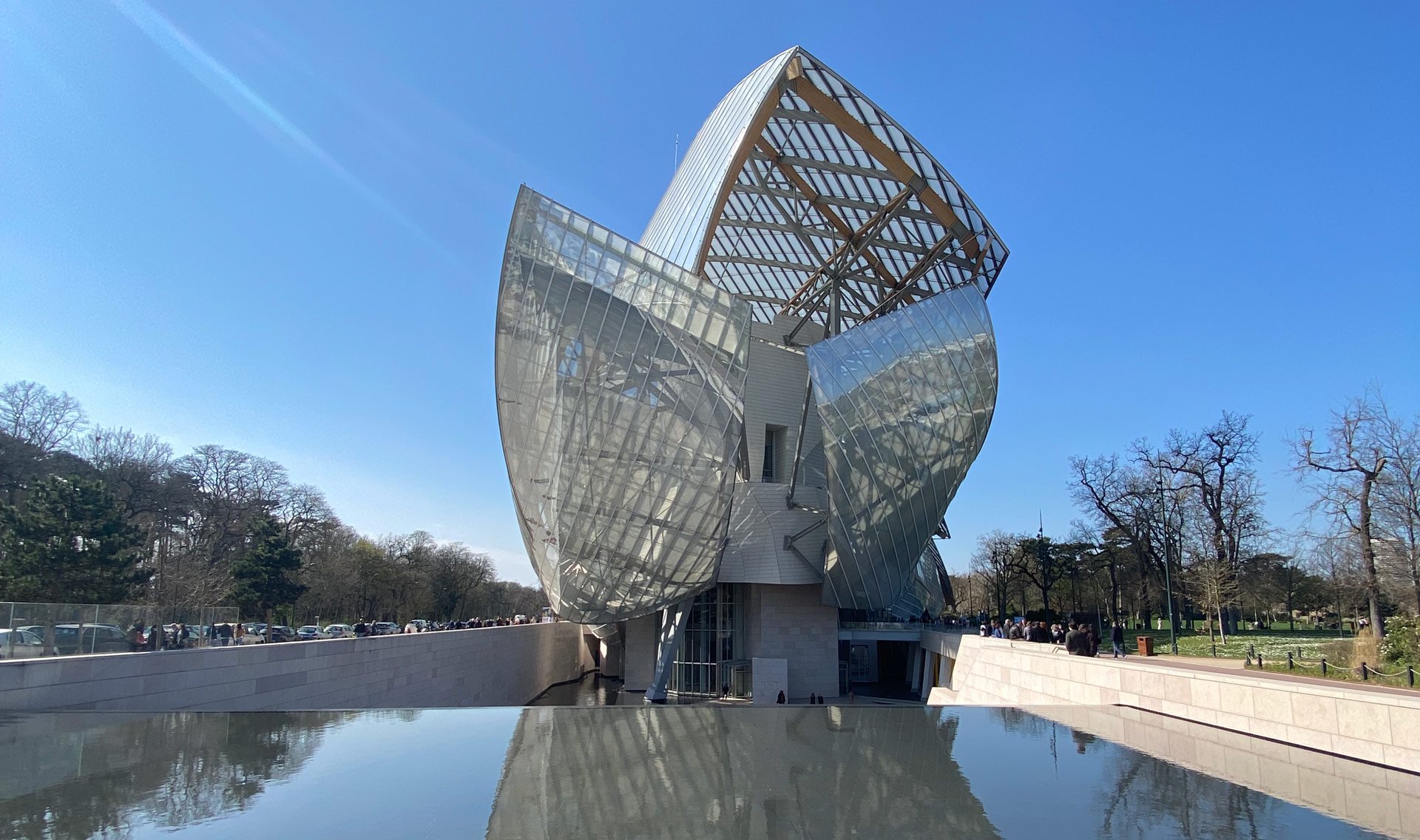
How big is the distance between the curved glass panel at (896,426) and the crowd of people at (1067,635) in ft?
16.1

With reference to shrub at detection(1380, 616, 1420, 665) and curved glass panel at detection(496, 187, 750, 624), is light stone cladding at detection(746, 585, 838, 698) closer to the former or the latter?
curved glass panel at detection(496, 187, 750, 624)

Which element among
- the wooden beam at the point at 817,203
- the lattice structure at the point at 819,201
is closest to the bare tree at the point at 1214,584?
the lattice structure at the point at 819,201

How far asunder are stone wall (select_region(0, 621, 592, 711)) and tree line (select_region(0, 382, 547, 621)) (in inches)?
170

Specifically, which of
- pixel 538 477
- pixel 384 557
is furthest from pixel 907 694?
pixel 384 557

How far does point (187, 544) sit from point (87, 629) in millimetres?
A: 46943

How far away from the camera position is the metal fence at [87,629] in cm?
1280

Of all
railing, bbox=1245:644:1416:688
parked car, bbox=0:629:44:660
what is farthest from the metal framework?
railing, bbox=1245:644:1416:688

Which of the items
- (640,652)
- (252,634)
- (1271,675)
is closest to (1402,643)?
(1271,675)

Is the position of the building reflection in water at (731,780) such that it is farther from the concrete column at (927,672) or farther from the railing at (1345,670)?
the concrete column at (927,672)

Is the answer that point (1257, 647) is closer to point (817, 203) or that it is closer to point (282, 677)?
point (817, 203)

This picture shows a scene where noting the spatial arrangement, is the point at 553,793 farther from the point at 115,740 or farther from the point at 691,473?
the point at 691,473

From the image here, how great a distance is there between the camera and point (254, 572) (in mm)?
46750

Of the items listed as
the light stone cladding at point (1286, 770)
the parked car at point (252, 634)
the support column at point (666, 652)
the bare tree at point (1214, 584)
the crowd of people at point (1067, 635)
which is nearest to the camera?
the light stone cladding at point (1286, 770)

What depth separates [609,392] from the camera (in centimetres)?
2456
